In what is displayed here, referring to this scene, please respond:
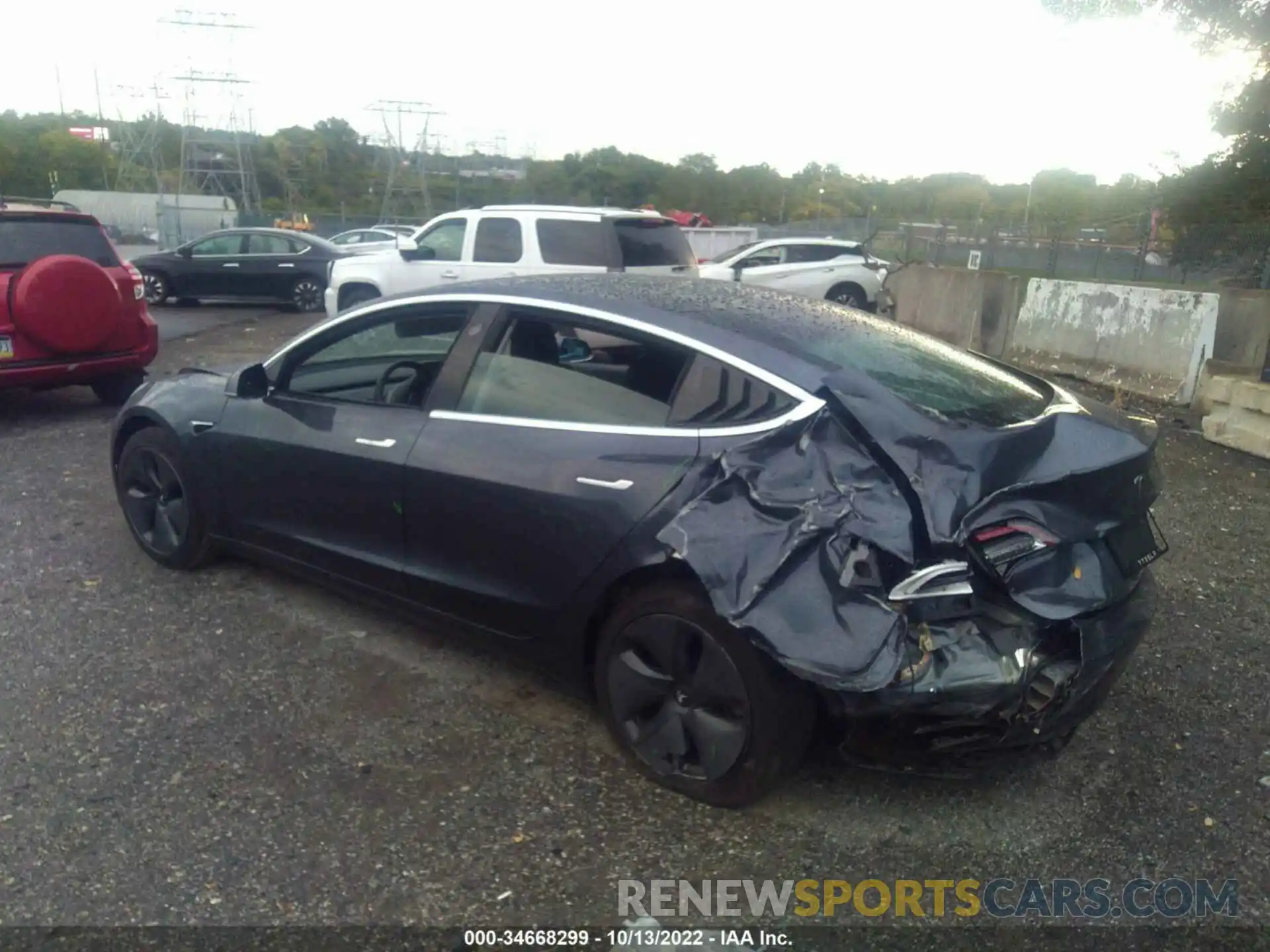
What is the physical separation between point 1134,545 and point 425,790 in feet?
7.78

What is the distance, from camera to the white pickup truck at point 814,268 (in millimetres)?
17422

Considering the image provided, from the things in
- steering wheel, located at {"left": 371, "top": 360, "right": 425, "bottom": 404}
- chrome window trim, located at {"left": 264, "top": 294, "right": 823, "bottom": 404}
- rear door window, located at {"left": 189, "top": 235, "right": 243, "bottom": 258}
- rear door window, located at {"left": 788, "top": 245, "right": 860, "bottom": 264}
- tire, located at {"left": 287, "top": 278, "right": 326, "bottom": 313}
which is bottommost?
tire, located at {"left": 287, "top": 278, "right": 326, "bottom": 313}

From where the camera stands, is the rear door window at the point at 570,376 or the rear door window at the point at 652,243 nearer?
the rear door window at the point at 570,376

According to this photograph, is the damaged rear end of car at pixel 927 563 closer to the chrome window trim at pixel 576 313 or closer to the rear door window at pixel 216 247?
the chrome window trim at pixel 576 313

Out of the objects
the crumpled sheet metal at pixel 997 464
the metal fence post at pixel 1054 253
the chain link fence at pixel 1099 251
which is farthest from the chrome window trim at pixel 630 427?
the metal fence post at pixel 1054 253

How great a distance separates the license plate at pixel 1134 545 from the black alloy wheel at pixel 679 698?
122 cm

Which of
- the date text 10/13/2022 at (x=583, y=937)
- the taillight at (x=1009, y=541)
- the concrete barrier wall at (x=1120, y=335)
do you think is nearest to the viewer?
the date text 10/13/2022 at (x=583, y=937)

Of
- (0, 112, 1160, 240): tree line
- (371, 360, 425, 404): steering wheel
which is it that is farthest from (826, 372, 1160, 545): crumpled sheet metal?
(0, 112, 1160, 240): tree line

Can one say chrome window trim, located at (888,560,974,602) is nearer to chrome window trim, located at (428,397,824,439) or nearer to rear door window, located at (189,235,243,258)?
chrome window trim, located at (428,397,824,439)

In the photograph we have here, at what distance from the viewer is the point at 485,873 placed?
2969 millimetres

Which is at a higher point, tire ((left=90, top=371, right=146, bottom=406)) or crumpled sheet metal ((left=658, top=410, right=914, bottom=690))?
crumpled sheet metal ((left=658, top=410, right=914, bottom=690))

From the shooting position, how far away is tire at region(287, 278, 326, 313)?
18.5 meters

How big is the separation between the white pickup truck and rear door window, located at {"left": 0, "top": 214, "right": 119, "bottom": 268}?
10.2m

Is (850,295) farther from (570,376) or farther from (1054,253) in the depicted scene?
(570,376)
